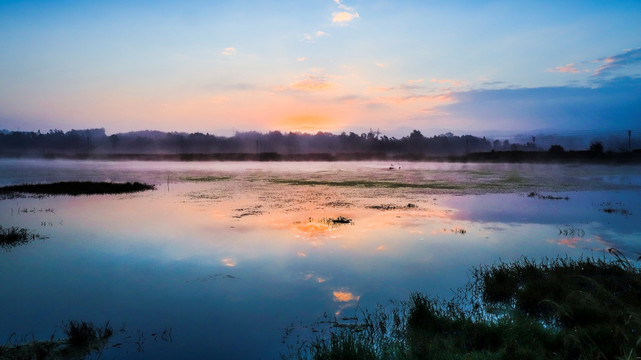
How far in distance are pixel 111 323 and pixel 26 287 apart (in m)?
4.50

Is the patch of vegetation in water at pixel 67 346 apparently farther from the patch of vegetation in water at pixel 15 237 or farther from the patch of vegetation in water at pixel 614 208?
the patch of vegetation in water at pixel 614 208

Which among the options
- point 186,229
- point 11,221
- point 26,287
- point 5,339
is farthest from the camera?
point 11,221

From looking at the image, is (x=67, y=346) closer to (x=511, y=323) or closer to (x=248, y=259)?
(x=248, y=259)

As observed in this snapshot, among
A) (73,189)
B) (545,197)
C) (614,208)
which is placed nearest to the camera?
(614,208)

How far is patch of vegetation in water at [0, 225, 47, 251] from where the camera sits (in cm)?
1611

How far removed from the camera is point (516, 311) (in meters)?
8.45

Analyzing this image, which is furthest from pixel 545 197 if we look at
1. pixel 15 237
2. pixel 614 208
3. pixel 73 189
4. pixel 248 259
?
pixel 73 189

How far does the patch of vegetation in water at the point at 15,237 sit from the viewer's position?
1611 cm

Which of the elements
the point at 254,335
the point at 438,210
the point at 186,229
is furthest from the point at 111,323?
the point at 438,210

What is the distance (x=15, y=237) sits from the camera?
17.1 m

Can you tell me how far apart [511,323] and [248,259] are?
30.2 ft

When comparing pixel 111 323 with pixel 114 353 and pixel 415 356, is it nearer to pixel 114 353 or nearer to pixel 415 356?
pixel 114 353

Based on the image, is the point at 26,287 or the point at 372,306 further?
the point at 26,287

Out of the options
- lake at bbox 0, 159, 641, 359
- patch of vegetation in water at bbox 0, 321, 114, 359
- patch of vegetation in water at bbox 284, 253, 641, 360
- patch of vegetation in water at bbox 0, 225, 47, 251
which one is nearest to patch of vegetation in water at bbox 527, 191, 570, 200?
lake at bbox 0, 159, 641, 359
